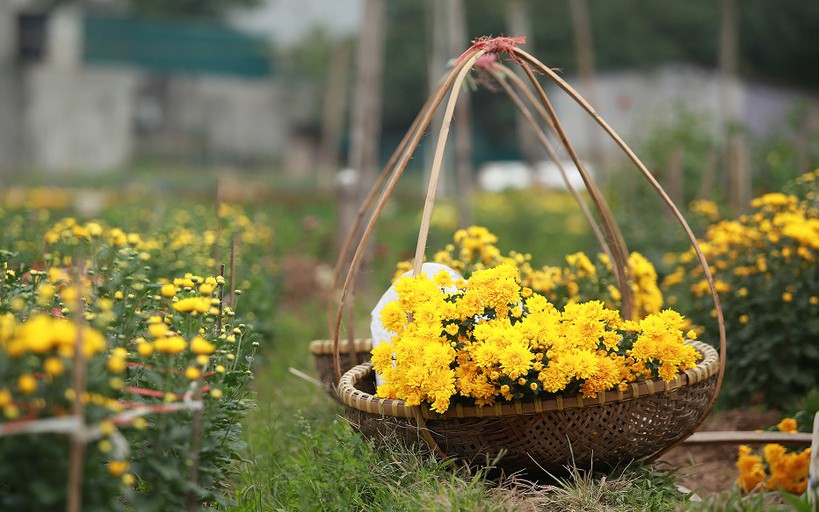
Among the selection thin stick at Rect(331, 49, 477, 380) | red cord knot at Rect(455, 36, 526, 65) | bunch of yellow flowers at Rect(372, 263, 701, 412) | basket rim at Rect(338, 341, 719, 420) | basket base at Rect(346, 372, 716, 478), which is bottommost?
basket base at Rect(346, 372, 716, 478)

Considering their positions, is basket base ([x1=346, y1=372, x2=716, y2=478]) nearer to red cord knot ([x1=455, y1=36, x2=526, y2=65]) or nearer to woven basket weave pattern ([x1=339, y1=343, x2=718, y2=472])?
woven basket weave pattern ([x1=339, y1=343, x2=718, y2=472])

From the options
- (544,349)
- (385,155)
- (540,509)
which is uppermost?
(544,349)

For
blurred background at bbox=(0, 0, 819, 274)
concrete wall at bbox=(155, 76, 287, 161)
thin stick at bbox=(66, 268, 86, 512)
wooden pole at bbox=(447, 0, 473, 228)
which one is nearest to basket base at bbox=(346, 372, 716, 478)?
thin stick at bbox=(66, 268, 86, 512)

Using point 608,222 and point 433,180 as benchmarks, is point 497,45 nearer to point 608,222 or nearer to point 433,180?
point 433,180

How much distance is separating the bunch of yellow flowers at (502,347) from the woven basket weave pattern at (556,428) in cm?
6

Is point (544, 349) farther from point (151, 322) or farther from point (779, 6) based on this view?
point (779, 6)

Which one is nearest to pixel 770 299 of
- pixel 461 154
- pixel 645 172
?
pixel 645 172

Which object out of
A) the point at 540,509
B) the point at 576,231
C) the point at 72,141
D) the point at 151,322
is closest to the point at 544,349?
the point at 540,509

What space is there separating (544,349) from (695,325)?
2.00 metres

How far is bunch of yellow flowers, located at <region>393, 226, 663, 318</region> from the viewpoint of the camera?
372 centimetres

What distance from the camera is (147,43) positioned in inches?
987

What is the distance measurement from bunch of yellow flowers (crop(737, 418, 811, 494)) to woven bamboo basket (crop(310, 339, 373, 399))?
5.00 feet

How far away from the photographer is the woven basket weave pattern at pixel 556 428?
260 centimetres

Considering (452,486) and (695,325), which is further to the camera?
(695,325)
